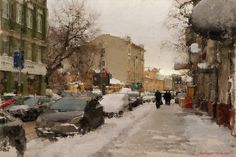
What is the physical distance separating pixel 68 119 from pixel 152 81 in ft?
503

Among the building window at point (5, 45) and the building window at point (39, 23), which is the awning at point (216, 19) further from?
the building window at point (39, 23)

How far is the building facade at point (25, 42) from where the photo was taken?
48.1m

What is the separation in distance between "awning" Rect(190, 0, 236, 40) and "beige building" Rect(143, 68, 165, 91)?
14736 centimetres

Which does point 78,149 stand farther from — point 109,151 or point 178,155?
point 178,155

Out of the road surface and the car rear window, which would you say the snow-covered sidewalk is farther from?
the car rear window

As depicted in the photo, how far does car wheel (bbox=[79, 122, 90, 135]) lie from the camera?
69.1 ft

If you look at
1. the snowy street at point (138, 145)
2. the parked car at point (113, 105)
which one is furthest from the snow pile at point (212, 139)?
the parked car at point (113, 105)

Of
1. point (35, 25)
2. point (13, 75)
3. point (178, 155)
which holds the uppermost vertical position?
point (35, 25)

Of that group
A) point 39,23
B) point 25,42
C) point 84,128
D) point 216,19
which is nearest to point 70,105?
point 84,128

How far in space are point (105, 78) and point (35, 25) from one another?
911 centimetres

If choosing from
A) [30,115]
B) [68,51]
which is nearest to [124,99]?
[30,115]

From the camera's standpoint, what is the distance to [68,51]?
206ft

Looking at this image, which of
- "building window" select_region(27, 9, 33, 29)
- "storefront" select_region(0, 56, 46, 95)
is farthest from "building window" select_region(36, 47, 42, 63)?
"building window" select_region(27, 9, 33, 29)

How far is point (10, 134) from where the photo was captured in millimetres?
13445
